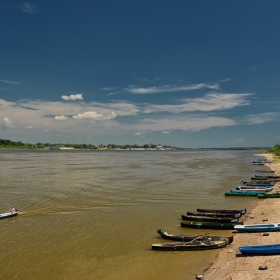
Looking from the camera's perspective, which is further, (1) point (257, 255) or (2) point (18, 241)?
(2) point (18, 241)

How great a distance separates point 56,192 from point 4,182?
49.5ft

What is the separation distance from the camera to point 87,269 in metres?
17.2

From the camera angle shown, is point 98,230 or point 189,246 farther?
point 98,230

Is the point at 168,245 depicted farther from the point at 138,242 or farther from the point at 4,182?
the point at 4,182

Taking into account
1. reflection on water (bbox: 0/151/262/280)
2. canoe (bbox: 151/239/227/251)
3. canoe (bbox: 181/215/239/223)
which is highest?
canoe (bbox: 181/215/239/223)

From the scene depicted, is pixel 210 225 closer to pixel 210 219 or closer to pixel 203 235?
pixel 210 219

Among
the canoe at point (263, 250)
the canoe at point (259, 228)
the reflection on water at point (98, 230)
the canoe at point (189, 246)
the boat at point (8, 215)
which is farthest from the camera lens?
the boat at point (8, 215)

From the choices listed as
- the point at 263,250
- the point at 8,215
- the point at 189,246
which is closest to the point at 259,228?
the point at 263,250

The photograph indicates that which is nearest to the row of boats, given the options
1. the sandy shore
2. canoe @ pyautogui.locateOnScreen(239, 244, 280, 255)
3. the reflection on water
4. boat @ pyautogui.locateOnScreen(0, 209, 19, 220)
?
the reflection on water

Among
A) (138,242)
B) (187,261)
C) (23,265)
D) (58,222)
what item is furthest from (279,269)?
(58,222)

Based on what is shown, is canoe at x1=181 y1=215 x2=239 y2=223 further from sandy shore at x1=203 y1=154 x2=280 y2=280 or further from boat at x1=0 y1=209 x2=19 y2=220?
boat at x1=0 y1=209 x2=19 y2=220

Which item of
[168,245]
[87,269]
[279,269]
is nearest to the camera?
[279,269]

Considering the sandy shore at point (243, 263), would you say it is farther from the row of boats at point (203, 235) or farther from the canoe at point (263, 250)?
the row of boats at point (203, 235)

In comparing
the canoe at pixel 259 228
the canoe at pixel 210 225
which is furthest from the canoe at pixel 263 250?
the canoe at pixel 210 225
